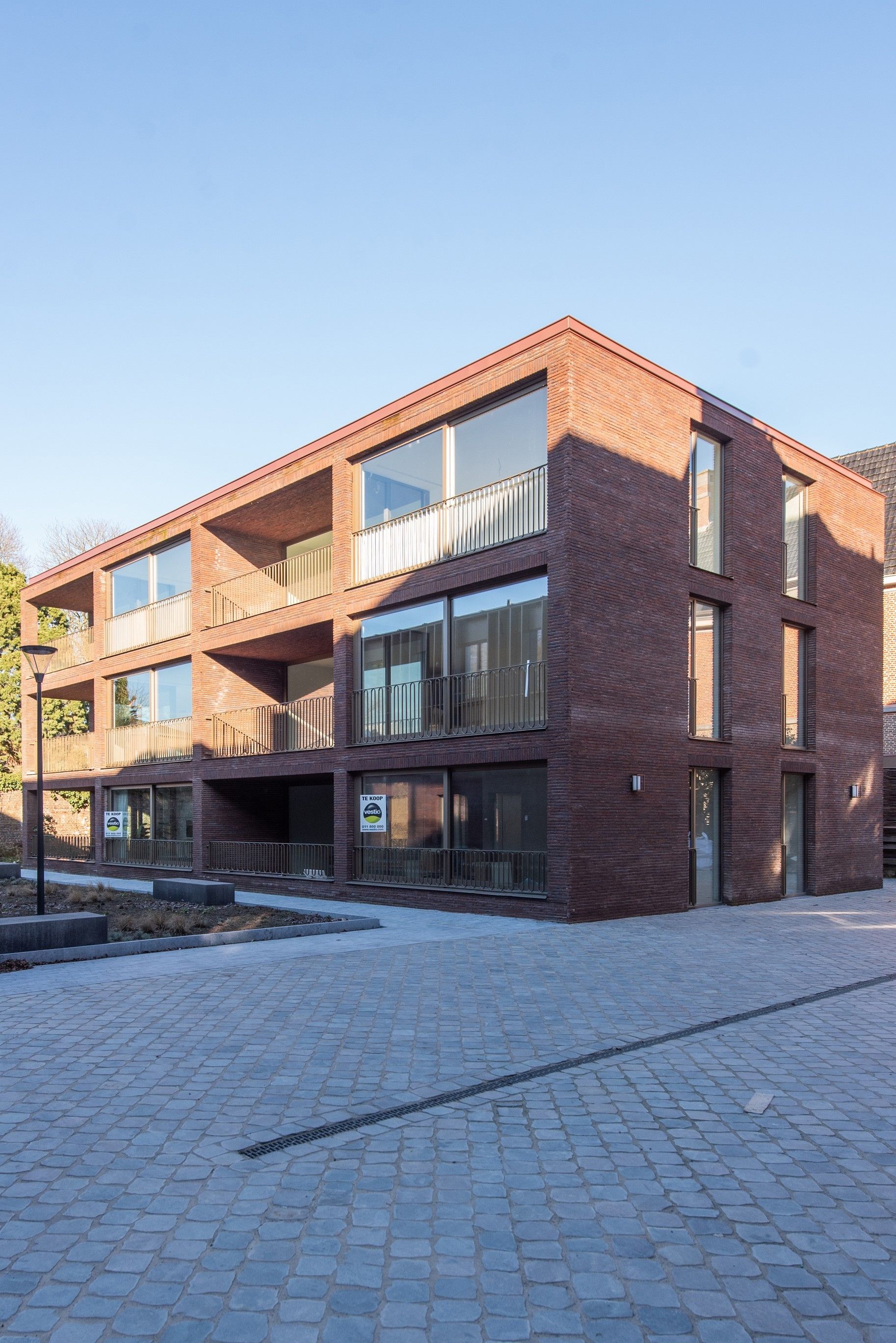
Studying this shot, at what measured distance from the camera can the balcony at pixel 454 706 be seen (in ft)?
51.9

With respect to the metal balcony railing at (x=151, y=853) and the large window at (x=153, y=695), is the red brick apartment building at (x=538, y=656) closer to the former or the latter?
the metal balcony railing at (x=151, y=853)

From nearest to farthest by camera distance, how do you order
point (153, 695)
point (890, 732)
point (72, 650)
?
1. point (153, 695)
2. point (890, 732)
3. point (72, 650)

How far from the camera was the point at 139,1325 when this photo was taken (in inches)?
130

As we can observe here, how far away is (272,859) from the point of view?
21.7 metres

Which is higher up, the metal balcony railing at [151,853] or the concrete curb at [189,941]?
the concrete curb at [189,941]

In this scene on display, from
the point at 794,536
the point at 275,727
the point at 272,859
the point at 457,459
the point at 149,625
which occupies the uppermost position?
the point at 457,459

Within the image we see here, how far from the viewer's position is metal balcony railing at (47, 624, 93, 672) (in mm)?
30047

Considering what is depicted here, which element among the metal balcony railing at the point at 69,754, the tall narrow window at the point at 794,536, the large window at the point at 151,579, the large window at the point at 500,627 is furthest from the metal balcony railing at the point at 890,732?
the metal balcony railing at the point at 69,754

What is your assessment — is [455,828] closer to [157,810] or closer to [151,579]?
[157,810]

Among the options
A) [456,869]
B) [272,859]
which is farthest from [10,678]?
[456,869]

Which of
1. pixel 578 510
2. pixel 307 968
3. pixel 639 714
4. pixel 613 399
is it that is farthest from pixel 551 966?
pixel 613 399

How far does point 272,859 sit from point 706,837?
9.32m

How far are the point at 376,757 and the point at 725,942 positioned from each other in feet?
25.0

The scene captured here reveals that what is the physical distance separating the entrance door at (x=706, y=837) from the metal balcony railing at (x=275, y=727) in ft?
24.3
